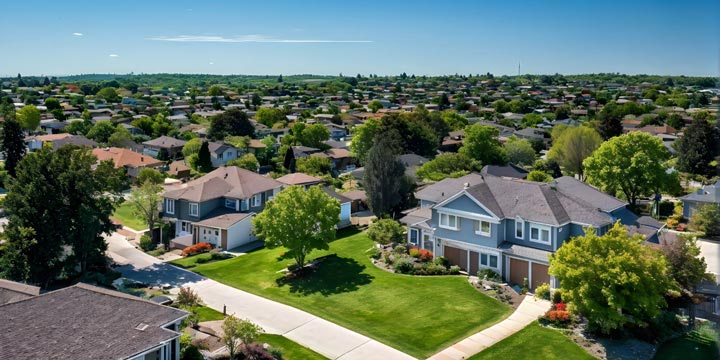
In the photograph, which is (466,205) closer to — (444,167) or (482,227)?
(482,227)

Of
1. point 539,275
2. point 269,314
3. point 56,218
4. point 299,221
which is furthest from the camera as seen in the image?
point 299,221

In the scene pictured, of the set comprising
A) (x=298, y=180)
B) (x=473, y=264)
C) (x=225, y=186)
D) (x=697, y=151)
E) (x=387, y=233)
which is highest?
(x=697, y=151)

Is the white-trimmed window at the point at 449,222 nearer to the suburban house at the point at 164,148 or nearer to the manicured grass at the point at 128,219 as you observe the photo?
the manicured grass at the point at 128,219

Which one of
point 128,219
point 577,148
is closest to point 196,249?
point 128,219

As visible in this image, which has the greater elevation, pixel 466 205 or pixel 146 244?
pixel 466 205

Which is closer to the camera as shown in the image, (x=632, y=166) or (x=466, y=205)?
(x=466, y=205)

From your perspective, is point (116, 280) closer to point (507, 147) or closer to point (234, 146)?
point (234, 146)

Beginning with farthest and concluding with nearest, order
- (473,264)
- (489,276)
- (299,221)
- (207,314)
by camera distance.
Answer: (299,221), (473,264), (489,276), (207,314)
